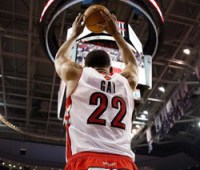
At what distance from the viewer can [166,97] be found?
13.0 m

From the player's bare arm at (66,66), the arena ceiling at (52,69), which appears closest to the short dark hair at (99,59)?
the player's bare arm at (66,66)

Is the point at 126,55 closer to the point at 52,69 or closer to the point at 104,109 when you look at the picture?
the point at 104,109

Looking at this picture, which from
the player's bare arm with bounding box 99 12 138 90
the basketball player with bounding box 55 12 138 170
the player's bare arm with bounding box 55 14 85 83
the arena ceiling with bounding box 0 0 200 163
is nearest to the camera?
the basketball player with bounding box 55 12 138 170

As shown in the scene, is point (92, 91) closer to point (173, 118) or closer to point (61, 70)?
point (61, 70)

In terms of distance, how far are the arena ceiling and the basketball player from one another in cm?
500

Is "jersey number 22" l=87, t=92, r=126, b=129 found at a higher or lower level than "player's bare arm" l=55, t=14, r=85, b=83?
lower

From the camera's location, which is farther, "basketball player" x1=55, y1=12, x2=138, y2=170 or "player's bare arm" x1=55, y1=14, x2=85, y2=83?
"player's bare arm" x1=55, y1=14, x2=85, y2=83

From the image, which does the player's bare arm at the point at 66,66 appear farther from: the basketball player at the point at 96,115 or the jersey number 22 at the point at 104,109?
the jersey number 22 at the point at 104,109

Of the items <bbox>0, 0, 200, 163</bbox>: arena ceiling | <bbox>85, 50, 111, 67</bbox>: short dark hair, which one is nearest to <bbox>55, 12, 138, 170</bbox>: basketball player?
<bbox>85, 50, 111, 67</bbox>: short dark hair

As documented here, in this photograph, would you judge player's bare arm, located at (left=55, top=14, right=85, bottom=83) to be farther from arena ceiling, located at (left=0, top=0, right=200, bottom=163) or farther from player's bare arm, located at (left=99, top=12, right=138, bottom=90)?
arena ceiling, located at (left=0, top=0, right=200, bottom=163)

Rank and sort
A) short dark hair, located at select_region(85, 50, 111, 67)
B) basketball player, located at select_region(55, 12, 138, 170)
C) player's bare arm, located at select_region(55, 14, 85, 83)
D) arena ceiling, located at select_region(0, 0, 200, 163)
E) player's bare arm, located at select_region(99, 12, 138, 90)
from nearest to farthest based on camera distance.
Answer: basketball player, located at select_region(55, 12, 138, 170)
player's bare arm, located at select_region(55, 14, 85, 83)
short dark hair, located at select_region(85, 50, 111, 67)
player's bare arm, located at select_region(99, 12, 138, 90)
arena ceiling, located at select_region(0, 0, 200, 163)

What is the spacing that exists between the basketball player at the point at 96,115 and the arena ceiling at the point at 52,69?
5.00 m

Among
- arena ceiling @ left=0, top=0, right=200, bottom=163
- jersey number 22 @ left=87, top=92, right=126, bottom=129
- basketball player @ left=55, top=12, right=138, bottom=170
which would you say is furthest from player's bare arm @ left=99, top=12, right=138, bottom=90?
arena ceiling @ left=0, top=0, right=200, bottom=163

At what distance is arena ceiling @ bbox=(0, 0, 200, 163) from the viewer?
9.61m
